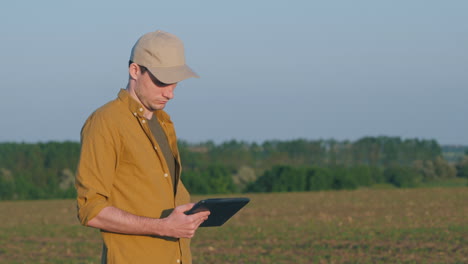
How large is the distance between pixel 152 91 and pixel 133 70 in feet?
0.43

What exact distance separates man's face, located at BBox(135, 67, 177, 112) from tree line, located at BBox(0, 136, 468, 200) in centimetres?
4942

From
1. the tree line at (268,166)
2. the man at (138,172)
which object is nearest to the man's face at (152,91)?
the man at (138,172)

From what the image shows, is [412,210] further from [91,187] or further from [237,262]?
[91,187]

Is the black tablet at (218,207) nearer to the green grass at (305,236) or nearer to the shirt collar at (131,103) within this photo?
the shirt collar at (131,103)

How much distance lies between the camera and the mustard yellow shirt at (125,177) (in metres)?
3.22

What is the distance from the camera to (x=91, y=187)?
320 centimetres

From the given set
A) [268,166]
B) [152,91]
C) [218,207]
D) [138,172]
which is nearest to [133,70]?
[152,91]

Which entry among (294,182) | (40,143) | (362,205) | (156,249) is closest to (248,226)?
(362,205)

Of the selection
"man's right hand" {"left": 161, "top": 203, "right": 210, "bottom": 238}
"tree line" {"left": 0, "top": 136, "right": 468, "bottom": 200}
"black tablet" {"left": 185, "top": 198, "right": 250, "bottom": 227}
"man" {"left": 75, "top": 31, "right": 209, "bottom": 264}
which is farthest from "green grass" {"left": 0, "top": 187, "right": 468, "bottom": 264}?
"tree line" {"left": 0, "top": 136, "right": 468, "bottom": 200}

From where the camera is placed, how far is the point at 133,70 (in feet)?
11.2

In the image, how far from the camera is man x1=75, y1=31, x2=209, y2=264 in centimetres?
321

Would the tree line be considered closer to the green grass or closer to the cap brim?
the green grass

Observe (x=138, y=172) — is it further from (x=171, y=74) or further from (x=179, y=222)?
(x=171, y=74)

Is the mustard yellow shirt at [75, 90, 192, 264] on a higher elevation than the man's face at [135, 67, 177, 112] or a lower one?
lower
